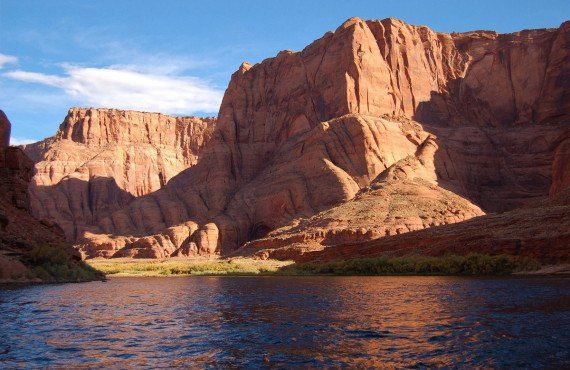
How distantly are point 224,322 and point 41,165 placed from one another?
125673mm

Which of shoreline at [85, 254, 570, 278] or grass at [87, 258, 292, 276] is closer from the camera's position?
shoreline at [85, 254, 570, 278]

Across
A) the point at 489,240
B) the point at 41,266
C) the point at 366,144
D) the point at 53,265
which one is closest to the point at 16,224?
the point at 41,266

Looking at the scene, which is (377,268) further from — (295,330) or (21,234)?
(295,330)

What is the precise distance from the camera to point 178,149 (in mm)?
166500

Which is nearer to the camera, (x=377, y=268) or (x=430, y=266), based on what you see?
(x=430, y=266)

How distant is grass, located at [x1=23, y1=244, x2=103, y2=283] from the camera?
3759cm

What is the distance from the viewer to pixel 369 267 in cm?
5288

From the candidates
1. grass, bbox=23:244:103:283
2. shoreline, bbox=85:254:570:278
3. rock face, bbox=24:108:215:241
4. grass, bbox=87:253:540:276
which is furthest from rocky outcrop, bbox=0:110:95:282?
rock face, bbox=24:108:215:241

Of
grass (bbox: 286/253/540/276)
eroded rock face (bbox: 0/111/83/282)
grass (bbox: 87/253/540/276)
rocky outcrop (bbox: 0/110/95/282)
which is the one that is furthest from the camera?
grass (bbox: 87/253/540/276)

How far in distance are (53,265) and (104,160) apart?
10343cm

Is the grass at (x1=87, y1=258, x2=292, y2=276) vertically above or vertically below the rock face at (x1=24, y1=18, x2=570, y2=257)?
below

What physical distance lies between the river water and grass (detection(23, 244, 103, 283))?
26.7ft

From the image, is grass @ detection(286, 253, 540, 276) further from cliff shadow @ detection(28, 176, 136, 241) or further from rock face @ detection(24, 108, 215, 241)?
cliff shadow @ detection(28, 176, 136, 241)

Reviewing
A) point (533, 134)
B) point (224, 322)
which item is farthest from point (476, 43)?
point (224, 322)
